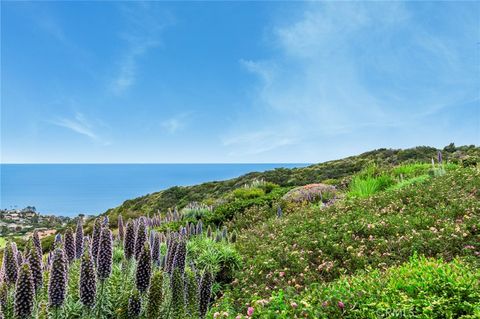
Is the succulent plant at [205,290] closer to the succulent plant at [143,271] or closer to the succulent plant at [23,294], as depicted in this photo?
the succulent plant at [143,271]

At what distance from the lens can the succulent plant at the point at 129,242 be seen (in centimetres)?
447

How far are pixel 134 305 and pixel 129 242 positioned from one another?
43.6 inches

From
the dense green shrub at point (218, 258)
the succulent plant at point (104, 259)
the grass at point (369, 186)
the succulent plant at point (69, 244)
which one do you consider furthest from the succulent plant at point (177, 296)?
the grass at point (369, 186)

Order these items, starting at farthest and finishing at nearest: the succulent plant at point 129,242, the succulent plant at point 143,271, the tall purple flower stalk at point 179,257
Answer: the succulent plant at point 129,242
the tall purple flower stalk at point 179,257
the succulent plant at point 143,271

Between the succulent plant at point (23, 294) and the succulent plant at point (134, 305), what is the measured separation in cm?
82

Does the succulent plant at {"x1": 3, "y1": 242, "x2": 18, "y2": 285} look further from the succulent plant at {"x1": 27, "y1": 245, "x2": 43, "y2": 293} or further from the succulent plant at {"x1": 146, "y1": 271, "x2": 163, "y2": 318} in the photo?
the succulent plant at {"x1": 146, "y1": 271, "x2": 163, "y2": 318}

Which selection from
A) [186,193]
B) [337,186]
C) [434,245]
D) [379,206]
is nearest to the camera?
[434,245]

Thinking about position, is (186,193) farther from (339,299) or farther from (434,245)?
(339,299)

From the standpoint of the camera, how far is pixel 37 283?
3.82 metres

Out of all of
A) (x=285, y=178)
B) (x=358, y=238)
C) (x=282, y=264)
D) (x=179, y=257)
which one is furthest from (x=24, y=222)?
(x=179, y=257)

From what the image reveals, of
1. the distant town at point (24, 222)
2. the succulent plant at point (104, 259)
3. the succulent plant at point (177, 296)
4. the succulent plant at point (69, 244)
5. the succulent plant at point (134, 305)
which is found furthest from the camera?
the distant town at point (24, 222)

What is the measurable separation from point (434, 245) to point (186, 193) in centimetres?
2999

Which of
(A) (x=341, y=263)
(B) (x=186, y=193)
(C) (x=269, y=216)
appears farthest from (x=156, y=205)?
(A) (x=341, y=263)

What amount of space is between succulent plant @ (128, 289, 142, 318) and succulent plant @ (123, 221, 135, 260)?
3.20 ft
